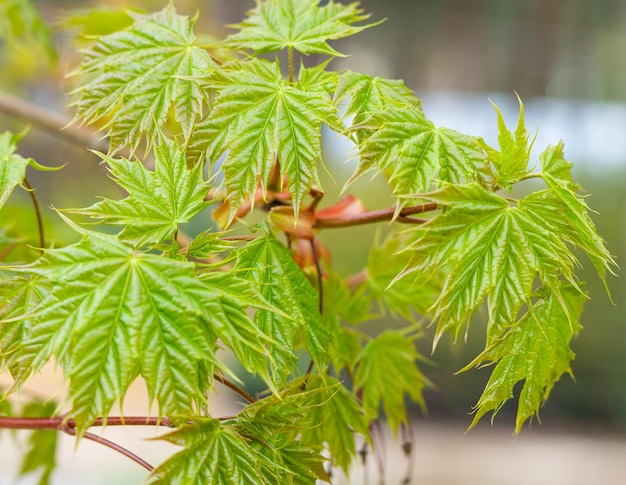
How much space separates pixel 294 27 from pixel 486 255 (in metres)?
0.21

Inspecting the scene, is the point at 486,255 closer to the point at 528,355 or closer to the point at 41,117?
the point at 528,355

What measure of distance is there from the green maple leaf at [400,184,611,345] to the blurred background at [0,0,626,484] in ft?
5.29

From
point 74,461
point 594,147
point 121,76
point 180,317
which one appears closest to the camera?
point 180,317

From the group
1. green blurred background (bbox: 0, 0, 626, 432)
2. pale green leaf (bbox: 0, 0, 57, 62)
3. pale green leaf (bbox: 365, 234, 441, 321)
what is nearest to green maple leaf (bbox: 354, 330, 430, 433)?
pale green leaf (bbox: 365, 234, 441, 321)

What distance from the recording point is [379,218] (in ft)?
1.32

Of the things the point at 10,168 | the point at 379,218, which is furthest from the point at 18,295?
the point at 379,218

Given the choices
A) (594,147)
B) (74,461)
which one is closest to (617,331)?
(594,147)

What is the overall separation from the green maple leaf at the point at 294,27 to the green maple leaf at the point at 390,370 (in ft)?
0.80

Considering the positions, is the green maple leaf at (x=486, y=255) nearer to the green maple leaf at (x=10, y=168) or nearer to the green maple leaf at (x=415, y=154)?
the green maple leaf at (x=415, y=154)

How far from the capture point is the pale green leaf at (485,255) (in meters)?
0.33

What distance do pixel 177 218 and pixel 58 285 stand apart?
0.24 feet

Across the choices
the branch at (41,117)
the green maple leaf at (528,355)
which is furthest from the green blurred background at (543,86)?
the green maple leaf at (528,355)

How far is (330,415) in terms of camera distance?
0.46 metres

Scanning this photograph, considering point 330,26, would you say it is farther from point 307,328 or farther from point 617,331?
point 617,331
